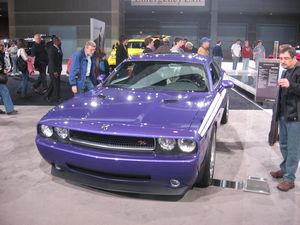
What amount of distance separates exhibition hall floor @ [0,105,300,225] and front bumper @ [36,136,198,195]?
0.19 m

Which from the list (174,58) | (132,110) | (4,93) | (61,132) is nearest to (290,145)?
(132,110)

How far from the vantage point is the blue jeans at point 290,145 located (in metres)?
4.03

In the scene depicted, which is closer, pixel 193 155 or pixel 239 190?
pixel 193 155

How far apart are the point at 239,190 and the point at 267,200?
0.35 meters

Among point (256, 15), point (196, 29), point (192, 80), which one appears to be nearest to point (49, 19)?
point (196, 29)

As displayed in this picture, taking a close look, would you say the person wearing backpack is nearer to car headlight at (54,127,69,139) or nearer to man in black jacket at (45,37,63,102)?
man in black jacket at (45,37,63,102)

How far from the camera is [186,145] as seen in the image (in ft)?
11.4

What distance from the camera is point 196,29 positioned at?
34.2 m

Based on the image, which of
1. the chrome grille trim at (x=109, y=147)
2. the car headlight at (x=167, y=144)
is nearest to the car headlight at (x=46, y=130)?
the chrome grille trim at (x=109, y=147)

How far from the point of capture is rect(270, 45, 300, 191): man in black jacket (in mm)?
3949

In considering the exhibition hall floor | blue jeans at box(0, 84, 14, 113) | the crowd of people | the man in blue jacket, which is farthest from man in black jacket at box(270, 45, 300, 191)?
blue jeans at box(0, 84, 14, 113)

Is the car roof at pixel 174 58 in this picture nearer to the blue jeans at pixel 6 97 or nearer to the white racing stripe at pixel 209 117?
the white racing stripe at pixel 209 117

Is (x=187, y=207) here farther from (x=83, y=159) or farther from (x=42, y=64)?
(x=42, y=64)

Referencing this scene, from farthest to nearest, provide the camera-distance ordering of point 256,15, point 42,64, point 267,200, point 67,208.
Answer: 1. point 256,15
2. point 42,64
3. point 267,200
4. point 67,208
